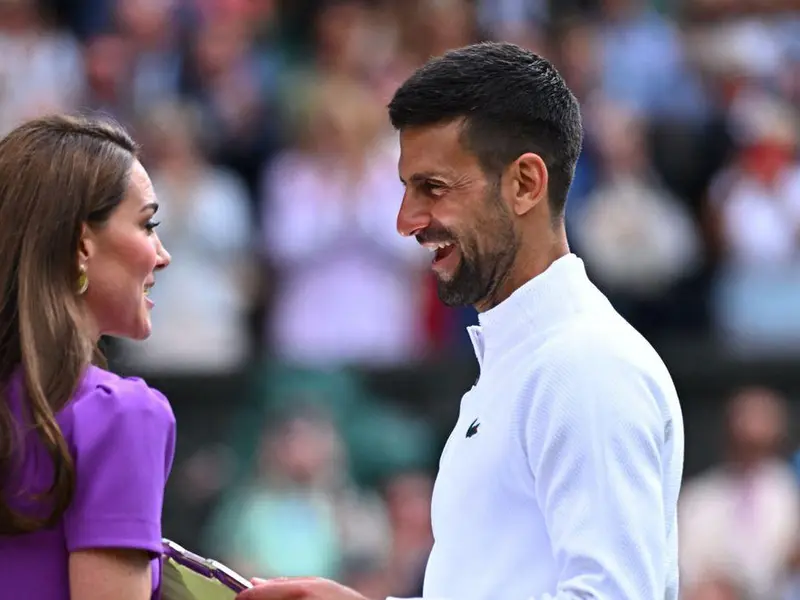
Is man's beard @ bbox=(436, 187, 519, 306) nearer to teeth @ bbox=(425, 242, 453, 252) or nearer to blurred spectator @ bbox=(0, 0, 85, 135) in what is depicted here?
teeth @ bbox=(425, 242, 453, 252)

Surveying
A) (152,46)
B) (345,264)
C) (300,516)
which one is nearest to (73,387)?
(300,516)

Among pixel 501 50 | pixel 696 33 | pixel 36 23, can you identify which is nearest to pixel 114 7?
pixel 36 23

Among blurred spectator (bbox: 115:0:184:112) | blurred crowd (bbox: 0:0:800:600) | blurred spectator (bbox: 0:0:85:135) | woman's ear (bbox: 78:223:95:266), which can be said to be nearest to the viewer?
woman's ear (bbox: 78:223:95:266)

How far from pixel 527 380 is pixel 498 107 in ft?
1.51

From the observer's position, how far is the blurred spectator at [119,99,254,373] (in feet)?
25.3

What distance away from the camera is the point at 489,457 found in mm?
2699

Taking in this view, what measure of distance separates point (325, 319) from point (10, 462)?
5.40 metres

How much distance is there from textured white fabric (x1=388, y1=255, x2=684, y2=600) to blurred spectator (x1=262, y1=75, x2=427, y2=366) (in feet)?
16.3

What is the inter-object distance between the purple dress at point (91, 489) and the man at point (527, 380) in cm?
27

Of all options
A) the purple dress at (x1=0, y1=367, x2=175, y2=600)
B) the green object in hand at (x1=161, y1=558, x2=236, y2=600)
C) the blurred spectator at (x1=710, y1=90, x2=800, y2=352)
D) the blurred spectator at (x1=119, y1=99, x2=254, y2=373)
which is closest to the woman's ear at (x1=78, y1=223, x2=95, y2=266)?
the purple dress at (x1=0, y1=367, x2=175, y2=600)

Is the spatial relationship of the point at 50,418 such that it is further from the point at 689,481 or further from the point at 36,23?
the point at 36,23

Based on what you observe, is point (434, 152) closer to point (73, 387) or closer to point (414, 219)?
point (414, 219)

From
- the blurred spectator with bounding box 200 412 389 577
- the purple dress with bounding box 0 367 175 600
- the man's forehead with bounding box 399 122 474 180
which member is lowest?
the blurred spectator with bounding box 200 412 389 577

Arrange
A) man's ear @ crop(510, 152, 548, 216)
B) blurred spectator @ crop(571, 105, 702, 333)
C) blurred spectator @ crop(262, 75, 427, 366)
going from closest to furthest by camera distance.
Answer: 1. man's ear @ crop(510, 152, 548, 216)
2. blurred spectator @ crop(262, 75, 427, 366)
3. blurred spectator @ crop(571, 105, 702, 333)
